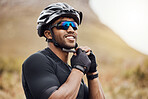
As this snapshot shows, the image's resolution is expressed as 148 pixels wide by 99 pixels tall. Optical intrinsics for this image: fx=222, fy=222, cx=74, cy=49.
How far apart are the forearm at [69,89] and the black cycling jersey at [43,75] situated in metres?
0.06

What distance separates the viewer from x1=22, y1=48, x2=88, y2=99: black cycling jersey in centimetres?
239

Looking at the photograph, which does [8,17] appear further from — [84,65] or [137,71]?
[84,65]

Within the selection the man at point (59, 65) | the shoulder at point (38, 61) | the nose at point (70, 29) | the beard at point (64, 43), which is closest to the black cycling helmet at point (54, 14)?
the man at point (59, 65)

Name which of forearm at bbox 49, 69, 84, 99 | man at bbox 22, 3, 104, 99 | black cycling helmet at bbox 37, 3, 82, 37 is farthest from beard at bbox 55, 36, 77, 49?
forearm at bbox 49, 69, 84, 99

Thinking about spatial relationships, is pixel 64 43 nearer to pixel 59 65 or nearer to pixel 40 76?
pixel 59 65

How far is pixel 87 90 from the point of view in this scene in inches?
118

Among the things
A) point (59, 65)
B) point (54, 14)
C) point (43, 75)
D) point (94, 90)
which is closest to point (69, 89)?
point (43, 75)

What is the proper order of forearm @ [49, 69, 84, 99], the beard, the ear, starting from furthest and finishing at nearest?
1. the ear
2. the beard
3. forearm @ [49, 69, 84, 99]

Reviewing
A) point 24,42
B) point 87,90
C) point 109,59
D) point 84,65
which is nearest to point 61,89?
point 84,65

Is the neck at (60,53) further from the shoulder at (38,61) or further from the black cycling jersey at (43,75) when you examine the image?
the shoulder at (38,61)

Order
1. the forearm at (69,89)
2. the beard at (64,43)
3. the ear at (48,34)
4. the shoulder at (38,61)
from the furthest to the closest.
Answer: the ear at (48,34), the beard at (64,43), the shoulder at (38,61), the forearm at (69,89)

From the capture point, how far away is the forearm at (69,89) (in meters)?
2.31

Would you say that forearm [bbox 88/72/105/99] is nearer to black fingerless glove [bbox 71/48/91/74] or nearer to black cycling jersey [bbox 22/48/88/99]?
black cycling jersey [bbox 22/48/88/99]

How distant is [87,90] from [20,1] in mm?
29890
